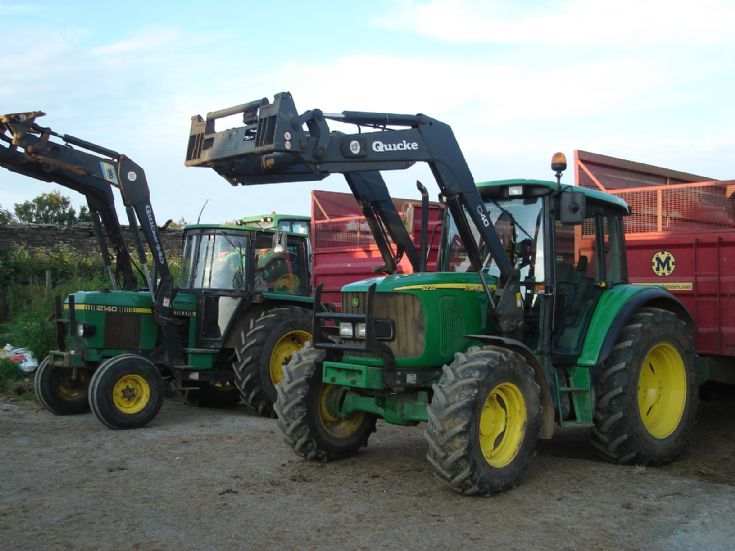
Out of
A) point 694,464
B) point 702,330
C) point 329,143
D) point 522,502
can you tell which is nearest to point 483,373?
point 522,502

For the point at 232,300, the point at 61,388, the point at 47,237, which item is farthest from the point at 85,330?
the point at 47,237

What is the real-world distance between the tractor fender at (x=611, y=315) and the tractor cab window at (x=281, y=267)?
4.05 m

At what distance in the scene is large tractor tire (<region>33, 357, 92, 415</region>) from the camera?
8859 mm

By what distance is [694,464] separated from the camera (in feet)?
20.7

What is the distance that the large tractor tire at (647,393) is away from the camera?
5.96 m

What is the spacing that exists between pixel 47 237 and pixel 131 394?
11631 mm

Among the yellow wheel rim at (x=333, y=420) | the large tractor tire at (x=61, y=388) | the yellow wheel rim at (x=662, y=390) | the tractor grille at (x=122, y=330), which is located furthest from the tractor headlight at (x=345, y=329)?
the large tractor tire at (x=61, y=388)

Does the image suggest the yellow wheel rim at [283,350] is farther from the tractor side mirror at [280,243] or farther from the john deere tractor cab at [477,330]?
the john deere tractor cab at [477,330]

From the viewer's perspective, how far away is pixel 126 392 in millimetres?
8156

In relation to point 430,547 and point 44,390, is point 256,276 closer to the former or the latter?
point 44,390

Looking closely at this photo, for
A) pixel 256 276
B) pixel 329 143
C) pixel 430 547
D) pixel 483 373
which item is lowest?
pixel 430 547

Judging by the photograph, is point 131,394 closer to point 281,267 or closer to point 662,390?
point 281,267

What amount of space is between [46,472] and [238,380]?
2.74 metres

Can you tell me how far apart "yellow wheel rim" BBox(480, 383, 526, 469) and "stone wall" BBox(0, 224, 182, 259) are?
13572 millimetres
